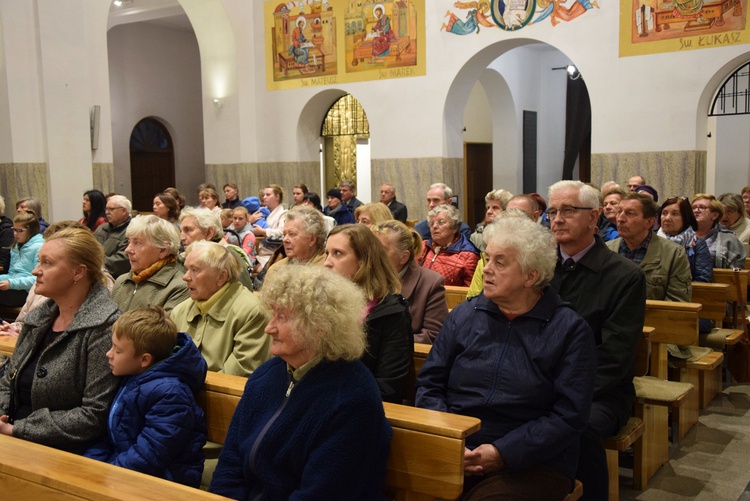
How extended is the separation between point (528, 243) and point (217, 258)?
1.58 meters

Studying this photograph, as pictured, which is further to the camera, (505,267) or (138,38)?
(138,38)

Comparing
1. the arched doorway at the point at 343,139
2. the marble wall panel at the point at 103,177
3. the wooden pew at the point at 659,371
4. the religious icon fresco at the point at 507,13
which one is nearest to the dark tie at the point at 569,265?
the wooden pew at the point at 659,371

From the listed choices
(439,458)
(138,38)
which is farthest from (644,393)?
(138,38)

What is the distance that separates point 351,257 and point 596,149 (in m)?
8.52

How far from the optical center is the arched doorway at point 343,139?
48.7 ft

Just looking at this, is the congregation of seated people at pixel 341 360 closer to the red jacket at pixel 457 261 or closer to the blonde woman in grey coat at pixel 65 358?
the blonde woman in grey coat at pixel 65 358

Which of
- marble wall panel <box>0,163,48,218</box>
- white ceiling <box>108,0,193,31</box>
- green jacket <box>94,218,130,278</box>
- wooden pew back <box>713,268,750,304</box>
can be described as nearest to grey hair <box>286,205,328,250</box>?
green jacket <box>94,218,130,278</box>

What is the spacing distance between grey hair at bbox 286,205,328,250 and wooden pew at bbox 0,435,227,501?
2.35 meters

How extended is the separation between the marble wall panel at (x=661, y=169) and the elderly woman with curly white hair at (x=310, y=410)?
9.03 meters

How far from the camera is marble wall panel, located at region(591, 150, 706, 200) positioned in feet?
34.2

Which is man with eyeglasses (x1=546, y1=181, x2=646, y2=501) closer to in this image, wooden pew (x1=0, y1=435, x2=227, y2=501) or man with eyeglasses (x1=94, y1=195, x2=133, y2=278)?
wooden pew (x1=0, y1=435, x2=227, y2=501)

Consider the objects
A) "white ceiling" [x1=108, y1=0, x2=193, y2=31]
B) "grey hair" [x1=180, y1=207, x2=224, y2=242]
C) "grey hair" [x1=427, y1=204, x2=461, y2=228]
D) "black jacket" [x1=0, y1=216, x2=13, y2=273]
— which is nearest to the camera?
→ "grey hair" [x1=180, y1=207, x2=224, y2=242]

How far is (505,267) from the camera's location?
302 centimetres

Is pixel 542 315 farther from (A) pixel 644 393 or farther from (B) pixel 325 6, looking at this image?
(B) pixel 325 6
